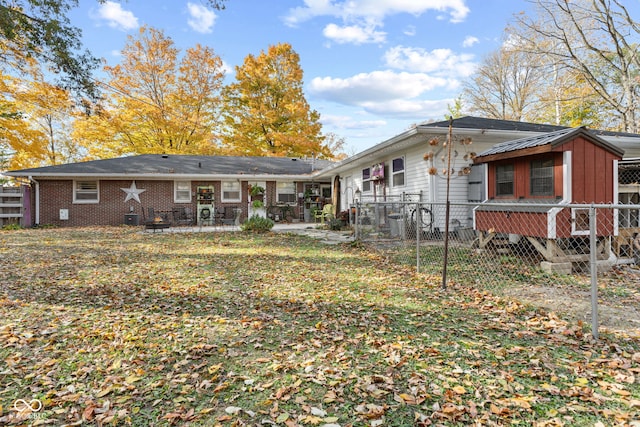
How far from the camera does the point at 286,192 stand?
18.7 m

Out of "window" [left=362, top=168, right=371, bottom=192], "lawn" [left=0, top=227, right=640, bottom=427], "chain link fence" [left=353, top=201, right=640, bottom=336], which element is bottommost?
"lawn" [left=0, top=227, right=640, bottom=427]

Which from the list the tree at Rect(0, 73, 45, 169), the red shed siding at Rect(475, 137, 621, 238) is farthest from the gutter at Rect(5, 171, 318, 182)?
the red shed siding at Rect(475, 137, 621, 238)

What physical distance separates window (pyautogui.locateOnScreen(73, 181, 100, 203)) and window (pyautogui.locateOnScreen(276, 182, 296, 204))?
852 cm

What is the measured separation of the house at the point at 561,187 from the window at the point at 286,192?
1323 centimetres

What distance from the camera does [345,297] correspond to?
177 inches

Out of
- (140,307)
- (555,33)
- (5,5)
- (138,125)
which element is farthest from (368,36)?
(138,125)

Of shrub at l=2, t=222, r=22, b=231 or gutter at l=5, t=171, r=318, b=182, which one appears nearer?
shrub at l=2, t=222, r=22, b=231

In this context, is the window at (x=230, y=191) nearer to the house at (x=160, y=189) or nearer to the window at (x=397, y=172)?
the house at (x=160, y=189)

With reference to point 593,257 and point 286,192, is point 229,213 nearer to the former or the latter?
point 286,192

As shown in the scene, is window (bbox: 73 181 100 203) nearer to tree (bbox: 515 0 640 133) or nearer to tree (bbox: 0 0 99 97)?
tree (bbox: 0 0 99 97)

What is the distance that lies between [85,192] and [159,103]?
8117mm

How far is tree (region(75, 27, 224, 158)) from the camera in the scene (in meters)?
20.9

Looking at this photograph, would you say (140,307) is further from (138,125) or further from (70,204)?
(138,125)

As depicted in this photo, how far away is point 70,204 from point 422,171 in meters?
15.7
